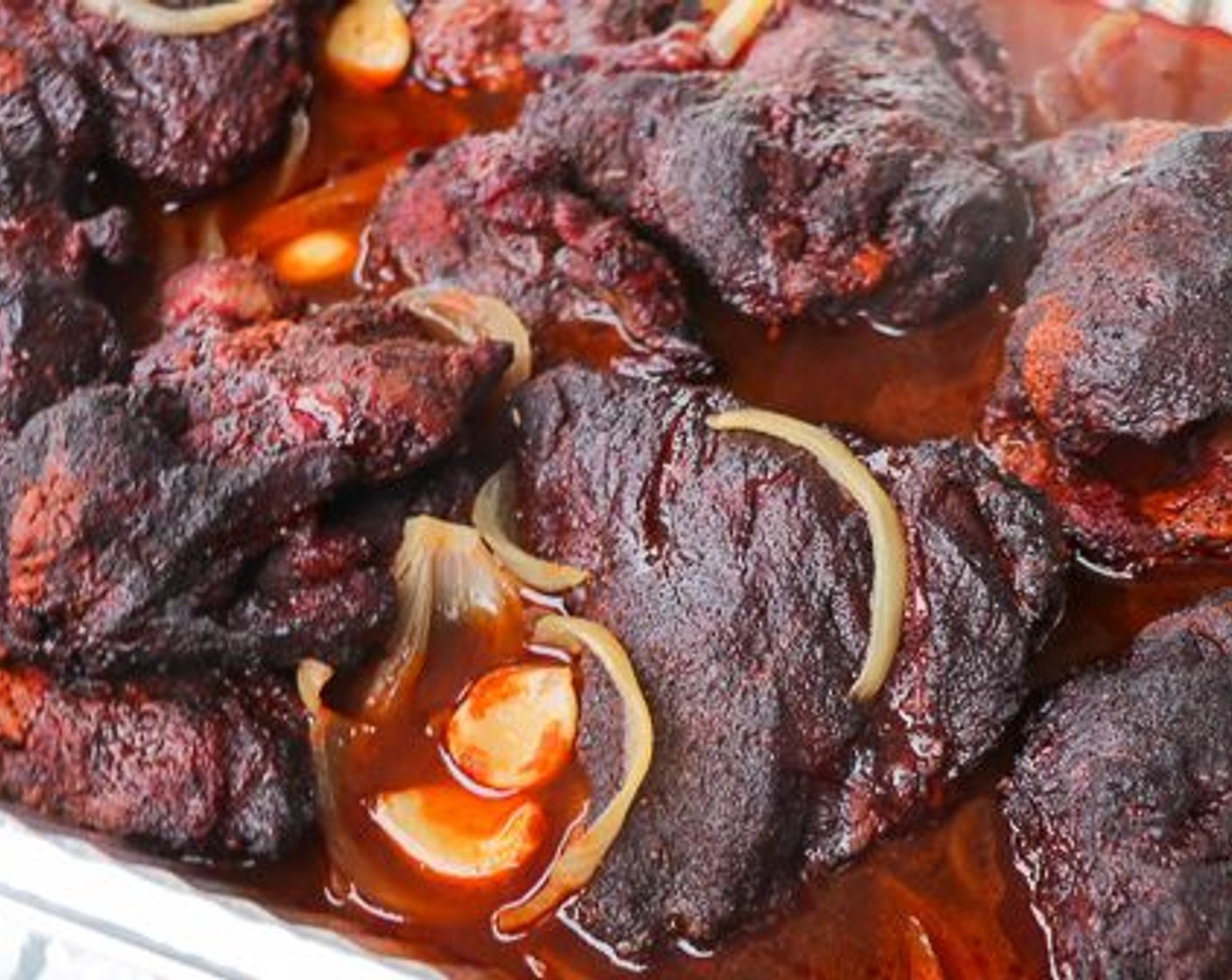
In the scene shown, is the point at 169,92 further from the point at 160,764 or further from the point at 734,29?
the point at 160,764

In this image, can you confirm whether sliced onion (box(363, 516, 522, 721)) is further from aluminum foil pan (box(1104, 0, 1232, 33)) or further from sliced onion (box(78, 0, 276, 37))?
aluminum foil pan (box(1104, 0, 1232, 33))

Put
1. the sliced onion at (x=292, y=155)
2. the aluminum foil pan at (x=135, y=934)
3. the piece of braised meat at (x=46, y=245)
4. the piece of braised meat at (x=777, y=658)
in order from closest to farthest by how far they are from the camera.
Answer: the aluminum foil pan at (x=135, y=934), the piece of braised meat at (x=777, y=658), the piece of braised meat at (x=46, y=245), the sliced onion at (x=292, y=155)

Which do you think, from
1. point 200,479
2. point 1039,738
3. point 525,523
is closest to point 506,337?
point 525,523

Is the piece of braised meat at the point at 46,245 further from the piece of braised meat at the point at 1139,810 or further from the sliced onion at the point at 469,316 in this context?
the piece of braised meat at the point at 1139,810

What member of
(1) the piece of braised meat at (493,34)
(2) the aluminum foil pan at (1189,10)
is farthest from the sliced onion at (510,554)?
(2) the aluminum foil pan at (1189,10)

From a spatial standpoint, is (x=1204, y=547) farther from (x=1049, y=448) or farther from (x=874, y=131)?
(x=874, y=131)

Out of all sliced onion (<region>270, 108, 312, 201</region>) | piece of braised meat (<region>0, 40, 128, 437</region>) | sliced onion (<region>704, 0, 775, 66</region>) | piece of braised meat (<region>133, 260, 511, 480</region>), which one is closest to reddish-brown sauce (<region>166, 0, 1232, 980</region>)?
sliced onion (<region>270, 108, 312, 201</region>)

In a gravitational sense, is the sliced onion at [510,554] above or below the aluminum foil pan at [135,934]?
above
